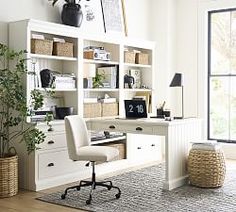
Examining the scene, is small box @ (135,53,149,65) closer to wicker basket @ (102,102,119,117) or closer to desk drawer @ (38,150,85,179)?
wicker basket @ (102,102,119,117)

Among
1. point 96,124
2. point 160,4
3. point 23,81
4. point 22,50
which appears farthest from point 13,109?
point 160,4

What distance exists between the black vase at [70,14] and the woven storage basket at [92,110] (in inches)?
43.5

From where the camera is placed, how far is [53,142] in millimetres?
4855

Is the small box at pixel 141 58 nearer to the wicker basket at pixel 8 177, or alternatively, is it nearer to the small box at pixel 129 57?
the small box at pixel 129 57

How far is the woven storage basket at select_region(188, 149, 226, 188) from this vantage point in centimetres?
468

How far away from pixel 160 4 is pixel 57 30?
2.86 metres

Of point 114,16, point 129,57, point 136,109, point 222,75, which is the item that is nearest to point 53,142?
point 136,109

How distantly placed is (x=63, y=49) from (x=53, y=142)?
1.21 metres

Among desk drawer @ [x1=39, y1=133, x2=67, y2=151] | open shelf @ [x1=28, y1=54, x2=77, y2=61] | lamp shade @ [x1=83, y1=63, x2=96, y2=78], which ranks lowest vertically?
desk drawer @ [x1=39, y1=133, x2=67, y2=151]

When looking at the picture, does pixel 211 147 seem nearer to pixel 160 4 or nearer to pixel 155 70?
pixel 155 70

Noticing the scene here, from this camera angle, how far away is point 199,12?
7.12 meters

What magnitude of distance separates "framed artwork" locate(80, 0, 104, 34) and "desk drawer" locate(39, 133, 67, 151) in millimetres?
1672

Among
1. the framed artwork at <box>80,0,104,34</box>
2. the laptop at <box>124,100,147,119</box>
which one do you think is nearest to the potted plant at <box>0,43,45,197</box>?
the laptop at <box>124,100,147,119</box>

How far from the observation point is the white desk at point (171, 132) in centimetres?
464
